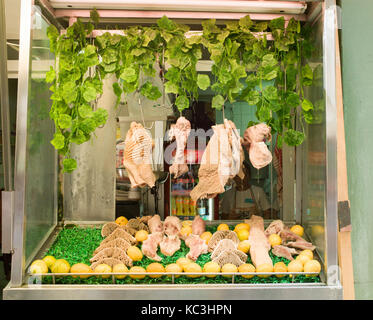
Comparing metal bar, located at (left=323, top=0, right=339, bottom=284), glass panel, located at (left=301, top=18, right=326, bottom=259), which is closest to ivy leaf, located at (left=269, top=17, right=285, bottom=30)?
glass panel, located at (left=301, top=18, right=326, bottom=259)

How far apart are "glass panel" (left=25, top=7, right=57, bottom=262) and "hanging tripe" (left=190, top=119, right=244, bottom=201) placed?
93 cm

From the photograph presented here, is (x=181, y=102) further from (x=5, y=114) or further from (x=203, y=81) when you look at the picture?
(x=5, y=114)

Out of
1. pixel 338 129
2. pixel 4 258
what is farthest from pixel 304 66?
pixel 4 258

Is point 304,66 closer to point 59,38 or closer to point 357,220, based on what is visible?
point 357,220

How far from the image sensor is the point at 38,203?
2.37 metres

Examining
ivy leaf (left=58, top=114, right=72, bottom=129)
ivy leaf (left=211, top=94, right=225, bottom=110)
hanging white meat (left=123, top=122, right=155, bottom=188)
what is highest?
ivy leaf (left=211, top=94, right=225, bottom=110)

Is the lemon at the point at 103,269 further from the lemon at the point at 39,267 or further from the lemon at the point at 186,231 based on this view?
the lemon at the point at 186,231

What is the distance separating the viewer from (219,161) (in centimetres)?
239

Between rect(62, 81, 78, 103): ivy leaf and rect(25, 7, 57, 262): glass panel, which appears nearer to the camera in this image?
rect(25, 7, 57, 262): glass panel

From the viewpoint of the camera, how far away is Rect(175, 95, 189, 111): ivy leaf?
251 centimetres

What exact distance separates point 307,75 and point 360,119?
60 cm

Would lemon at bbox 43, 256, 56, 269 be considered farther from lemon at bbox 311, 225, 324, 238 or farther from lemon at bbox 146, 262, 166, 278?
lemon at bbox 311, 225, 324, 238
